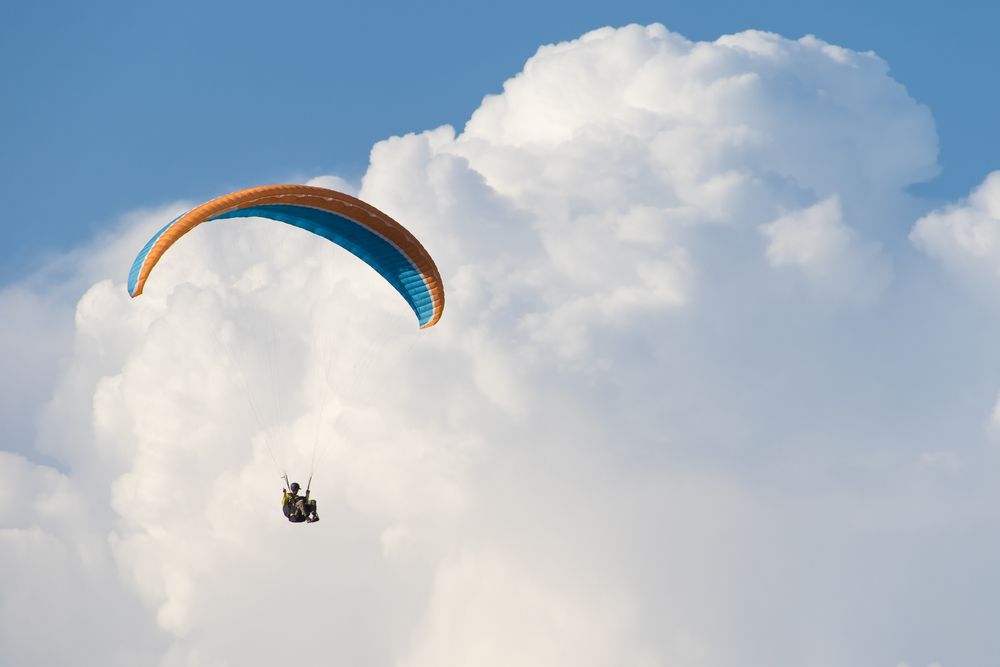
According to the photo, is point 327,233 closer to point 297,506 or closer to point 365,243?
point 365,243

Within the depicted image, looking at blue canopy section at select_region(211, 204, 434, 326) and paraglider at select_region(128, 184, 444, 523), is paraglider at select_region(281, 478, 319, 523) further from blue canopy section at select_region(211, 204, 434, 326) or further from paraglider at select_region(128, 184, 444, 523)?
blue canopy section at select_region(211, 204, 434, 326)

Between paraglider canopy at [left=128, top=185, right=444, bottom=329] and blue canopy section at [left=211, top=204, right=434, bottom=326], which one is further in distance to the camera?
blue canopy section at [left=211, top=204, right=434, bottom=326]

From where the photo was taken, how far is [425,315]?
228 ft

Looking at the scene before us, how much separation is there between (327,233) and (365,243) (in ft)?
4.45

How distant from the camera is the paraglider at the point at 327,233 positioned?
2459 inches

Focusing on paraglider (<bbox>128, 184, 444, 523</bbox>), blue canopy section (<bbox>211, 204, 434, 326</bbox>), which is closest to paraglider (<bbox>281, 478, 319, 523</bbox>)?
paraglider (<bbox>128, 184, 444, 523</bbox>)

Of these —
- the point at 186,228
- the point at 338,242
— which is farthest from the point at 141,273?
the point at 338,242

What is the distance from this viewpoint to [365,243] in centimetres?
6819

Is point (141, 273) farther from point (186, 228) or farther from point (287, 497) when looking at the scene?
point (287, 497)

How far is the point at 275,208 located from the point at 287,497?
9603 mm

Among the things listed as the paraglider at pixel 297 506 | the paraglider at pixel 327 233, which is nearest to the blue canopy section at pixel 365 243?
the paraglider at pixel 327 233

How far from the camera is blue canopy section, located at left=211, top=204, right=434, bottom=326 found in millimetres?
66438

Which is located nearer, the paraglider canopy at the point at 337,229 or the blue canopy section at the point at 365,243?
the paraglider canopy at the point at 337,229

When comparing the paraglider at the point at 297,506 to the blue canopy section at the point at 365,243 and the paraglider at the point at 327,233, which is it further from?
the blue canopy section at the point at 365,243
